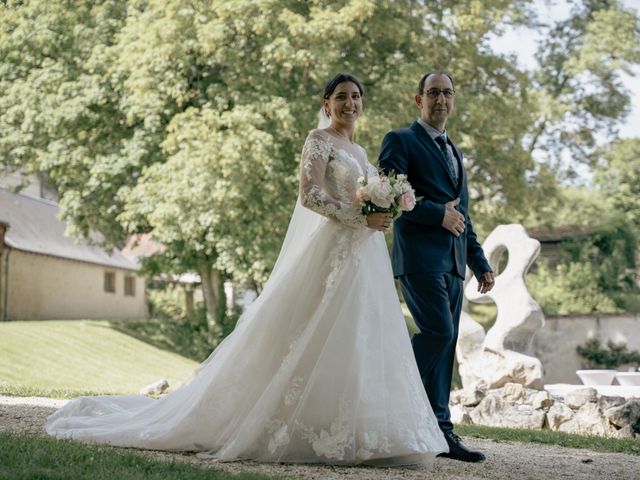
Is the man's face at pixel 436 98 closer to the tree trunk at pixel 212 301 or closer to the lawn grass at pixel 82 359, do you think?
the lawn grass at pixel 82 359

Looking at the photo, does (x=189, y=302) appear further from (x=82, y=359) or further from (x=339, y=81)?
(x=339, y=81)

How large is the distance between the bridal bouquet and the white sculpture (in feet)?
30.0

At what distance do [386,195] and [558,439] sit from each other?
388 centimetres

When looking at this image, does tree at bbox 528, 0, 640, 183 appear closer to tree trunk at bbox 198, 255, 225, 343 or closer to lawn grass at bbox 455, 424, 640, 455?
tree trunk at bbox 198, 255, 225, 343

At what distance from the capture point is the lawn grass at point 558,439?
7.55 m

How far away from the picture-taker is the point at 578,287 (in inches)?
1070

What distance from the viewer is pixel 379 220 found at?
5.55 m

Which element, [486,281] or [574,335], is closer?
[486,281]

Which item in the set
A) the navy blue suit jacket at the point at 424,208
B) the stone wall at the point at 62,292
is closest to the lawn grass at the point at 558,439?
the navy blue suit jacket at the point at 424,208

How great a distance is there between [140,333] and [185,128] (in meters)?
9.50

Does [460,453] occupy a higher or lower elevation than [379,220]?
lower

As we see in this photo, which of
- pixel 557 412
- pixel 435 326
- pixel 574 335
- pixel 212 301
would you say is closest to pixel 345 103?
pixel 435 326

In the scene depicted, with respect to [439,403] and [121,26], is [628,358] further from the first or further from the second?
[439,403]

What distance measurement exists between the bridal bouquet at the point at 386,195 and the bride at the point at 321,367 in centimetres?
7
